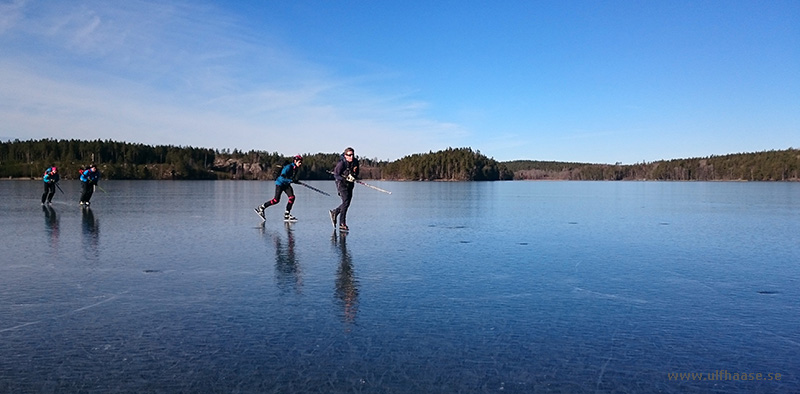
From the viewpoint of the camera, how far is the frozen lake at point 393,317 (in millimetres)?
4195

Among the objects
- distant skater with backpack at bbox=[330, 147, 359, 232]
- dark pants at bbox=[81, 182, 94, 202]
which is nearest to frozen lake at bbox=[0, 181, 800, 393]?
distant skater with backpack at bbox=[330, 147, 359, 232]

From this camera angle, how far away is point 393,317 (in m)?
5.91

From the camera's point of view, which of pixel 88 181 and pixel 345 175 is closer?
pixel 345 175

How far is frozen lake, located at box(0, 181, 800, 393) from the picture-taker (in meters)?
4.20

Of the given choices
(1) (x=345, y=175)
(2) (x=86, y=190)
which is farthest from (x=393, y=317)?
(2) (x=86, y=190)

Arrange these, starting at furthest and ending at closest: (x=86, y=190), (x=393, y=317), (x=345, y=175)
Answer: (x=86, y=190) → (x=345, y=175) → (x=393, y=317)

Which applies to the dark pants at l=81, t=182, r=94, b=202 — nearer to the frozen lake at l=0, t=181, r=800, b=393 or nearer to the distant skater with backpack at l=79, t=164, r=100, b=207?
the distant skater with backpack at l=79, t=164, r=100, b=207

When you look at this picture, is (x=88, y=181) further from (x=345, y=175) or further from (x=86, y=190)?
(x=345, y=175)

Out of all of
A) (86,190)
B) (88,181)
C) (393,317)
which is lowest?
(393,317)

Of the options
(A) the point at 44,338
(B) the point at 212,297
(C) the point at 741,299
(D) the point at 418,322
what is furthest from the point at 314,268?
(C) the point at 741,299

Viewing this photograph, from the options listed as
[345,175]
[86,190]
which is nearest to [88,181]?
[86,190]

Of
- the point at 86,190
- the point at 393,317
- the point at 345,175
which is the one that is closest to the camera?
the point at 393,317

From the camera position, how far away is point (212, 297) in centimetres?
681

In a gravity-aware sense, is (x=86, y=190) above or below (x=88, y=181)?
below
